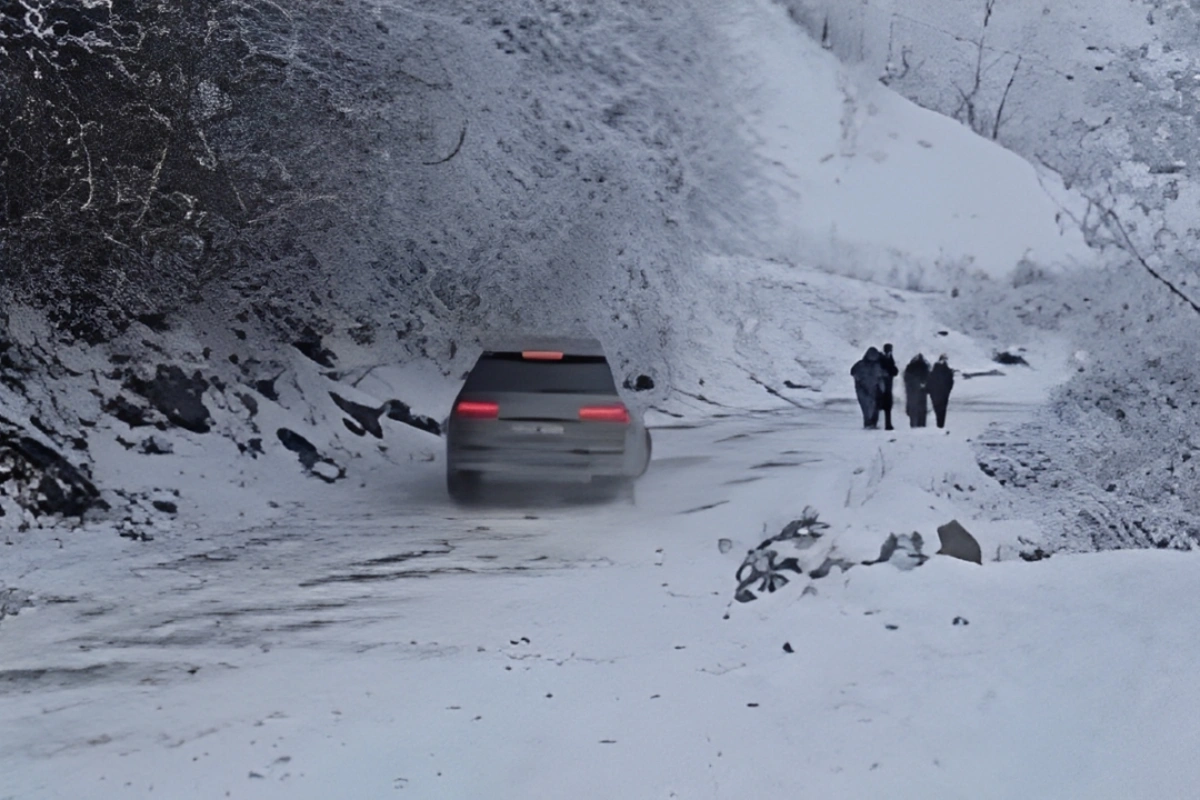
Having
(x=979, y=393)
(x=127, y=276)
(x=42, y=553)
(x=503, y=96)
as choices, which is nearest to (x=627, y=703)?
(x=42, y=553)

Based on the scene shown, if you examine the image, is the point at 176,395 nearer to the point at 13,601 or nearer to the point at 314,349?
the point at 314,349

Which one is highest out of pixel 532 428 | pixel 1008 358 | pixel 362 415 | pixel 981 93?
pixel 981 93

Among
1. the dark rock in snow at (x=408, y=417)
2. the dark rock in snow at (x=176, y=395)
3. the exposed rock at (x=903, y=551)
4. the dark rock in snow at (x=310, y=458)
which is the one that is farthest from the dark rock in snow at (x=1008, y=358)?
the exposed rock at (x=903, y=551)

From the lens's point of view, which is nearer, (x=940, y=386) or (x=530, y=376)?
(x=530, y=376)

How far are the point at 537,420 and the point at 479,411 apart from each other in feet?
1.70

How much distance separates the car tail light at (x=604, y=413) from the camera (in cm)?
1255

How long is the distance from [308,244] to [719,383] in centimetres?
2083

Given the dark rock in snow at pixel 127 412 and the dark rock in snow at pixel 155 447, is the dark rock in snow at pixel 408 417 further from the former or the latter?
the dark rock in snow at pixel 155 447

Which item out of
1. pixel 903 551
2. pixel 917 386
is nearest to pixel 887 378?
pixel 917 386

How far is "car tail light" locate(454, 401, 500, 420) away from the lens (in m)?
12.5

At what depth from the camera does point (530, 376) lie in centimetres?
1251

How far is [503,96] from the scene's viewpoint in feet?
65.5

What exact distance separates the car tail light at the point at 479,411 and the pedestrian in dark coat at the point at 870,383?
13274 mm

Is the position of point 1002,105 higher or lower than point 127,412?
higher
